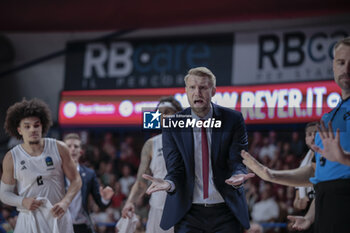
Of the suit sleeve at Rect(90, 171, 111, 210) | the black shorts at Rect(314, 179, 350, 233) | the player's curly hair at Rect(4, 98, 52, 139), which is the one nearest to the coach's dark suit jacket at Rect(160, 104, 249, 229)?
the black shorts at Rect(314, 179, 350, 233)

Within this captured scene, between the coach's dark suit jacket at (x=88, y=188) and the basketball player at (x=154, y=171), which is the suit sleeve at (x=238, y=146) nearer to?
the basketball player at (x=154, y=171)

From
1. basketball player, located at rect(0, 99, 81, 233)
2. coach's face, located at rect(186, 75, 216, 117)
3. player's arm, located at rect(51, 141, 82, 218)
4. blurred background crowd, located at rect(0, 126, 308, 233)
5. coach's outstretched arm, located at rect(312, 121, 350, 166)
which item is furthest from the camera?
blurred background crowd, located at rect(0, 126, 308, 233)

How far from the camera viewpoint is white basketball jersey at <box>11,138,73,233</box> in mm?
4105

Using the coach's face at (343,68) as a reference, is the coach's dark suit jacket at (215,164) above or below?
below

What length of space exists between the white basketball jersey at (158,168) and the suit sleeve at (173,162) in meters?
1.20

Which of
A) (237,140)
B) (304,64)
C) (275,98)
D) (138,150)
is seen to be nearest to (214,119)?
(237,140)

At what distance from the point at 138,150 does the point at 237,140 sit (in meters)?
6.94

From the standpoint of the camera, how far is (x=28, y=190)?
4137 mm

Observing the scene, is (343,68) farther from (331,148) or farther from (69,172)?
(69,172)

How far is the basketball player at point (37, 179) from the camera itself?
4047mm

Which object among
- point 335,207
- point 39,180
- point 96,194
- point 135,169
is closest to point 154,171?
point 96,194

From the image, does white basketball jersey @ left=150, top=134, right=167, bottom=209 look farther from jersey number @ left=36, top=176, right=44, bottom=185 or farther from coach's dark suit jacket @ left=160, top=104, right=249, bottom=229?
coach's dark suit jacket @ left=160, top=104, right=249, bottom=229

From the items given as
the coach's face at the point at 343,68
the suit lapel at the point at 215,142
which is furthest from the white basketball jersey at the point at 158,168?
the coach's face at the point at 343,68

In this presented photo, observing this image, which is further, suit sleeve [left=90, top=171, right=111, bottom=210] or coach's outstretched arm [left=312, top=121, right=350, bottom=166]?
suit sleeve [left=90, top=171, right=111, bottom=210]
